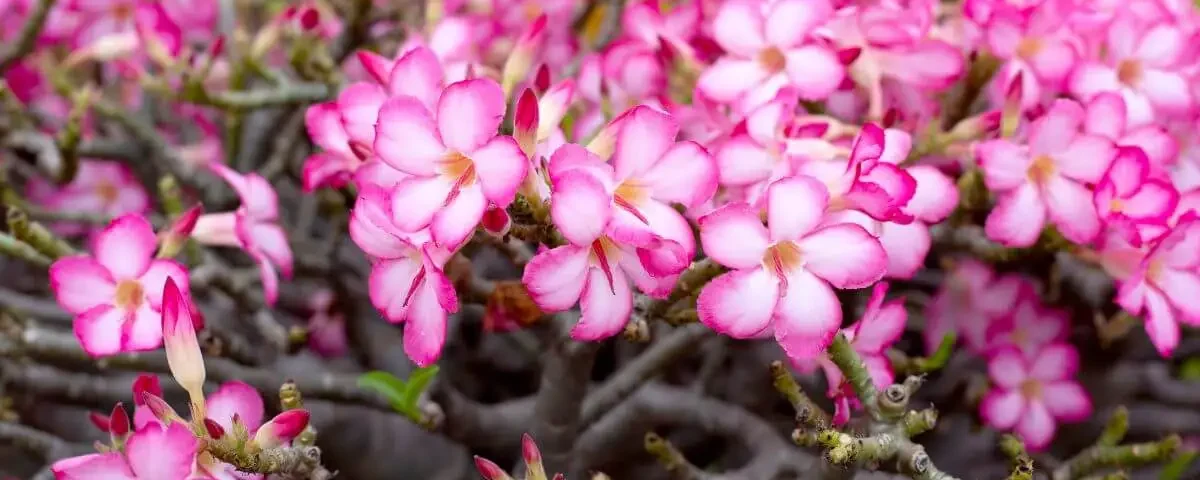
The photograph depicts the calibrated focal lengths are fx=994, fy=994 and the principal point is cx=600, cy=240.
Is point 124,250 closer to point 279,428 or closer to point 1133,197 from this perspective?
point 279,428

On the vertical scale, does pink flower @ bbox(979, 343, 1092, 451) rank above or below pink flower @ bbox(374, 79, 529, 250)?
below

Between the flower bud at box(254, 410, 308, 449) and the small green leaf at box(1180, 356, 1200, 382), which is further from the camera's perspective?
the small green leaf at box(1180, 356, 1200, 382)

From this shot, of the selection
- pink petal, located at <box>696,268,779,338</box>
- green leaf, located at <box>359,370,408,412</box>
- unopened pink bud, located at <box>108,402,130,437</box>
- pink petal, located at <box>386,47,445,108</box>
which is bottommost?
green leaf, located at <box>359,370,408,412</box>

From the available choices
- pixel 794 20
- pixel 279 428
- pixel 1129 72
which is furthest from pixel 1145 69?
pixel 279 428

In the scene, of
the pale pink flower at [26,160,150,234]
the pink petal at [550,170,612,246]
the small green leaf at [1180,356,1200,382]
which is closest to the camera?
the pink petal at [550,170,612,246]

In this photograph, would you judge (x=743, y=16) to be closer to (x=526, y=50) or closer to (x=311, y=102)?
(x=526, y=50)

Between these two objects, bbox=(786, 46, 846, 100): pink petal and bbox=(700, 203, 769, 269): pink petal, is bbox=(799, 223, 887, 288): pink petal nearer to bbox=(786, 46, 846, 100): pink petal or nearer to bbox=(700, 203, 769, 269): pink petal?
bbox=(700, 203, 769, 269): pink petal

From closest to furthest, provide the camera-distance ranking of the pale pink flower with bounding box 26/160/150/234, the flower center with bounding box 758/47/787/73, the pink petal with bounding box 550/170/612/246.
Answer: the pink petal with bounding box 550/170/612/246 < the flower center with bounding box 758/47/787/73 < the pale pink flower with bounding box 26/160/150/234

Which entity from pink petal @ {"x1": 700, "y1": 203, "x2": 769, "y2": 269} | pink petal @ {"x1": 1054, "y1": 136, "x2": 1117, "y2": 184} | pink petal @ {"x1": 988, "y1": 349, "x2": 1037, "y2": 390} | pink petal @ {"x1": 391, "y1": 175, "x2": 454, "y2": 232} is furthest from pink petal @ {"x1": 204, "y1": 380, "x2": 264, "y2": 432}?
pink petal @ {"x1": 988, "y1": 349, "x2": 1037, "y2": 390}
